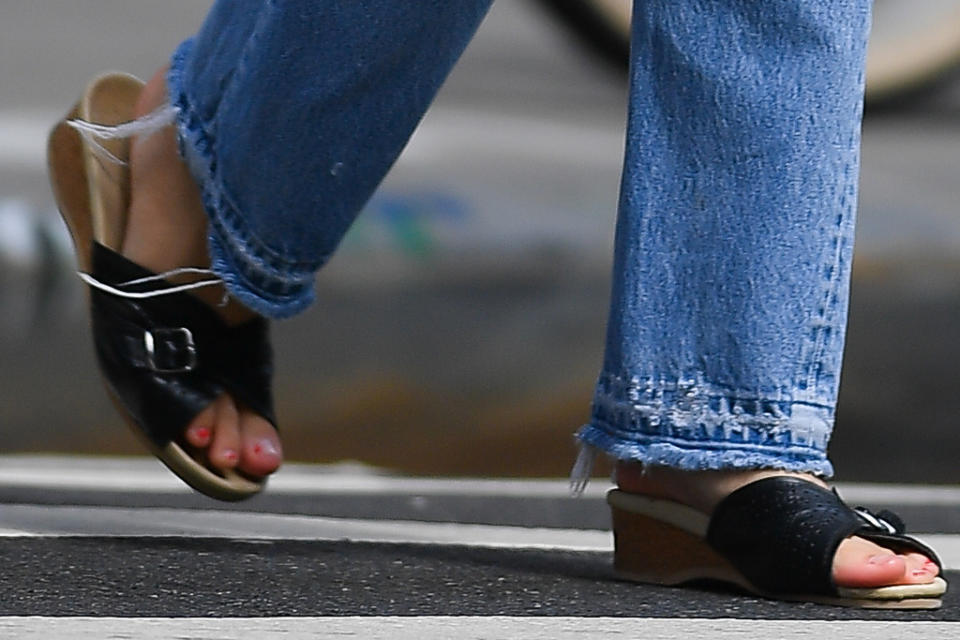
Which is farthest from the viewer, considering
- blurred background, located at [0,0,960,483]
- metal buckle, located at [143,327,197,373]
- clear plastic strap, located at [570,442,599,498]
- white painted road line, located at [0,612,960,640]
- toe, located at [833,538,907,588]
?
blurred background, located at [0,0,960,483]

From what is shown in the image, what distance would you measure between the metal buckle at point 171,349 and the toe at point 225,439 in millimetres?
35

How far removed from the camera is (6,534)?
4.26ft

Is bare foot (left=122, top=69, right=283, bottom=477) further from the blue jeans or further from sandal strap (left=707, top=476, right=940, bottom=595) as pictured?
sandal strap (left=707, top=476, right=940, bottom=595)

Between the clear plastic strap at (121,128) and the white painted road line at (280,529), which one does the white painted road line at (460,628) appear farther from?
the clear plastic strap at (121,128)

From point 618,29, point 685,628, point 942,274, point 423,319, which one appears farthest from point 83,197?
point 942,274

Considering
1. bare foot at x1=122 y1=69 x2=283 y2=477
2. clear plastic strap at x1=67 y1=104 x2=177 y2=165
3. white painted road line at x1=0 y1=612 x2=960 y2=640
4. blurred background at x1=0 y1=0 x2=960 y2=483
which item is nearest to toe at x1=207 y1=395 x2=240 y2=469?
bare foot at x1=122 y1=69 x2=283 y2=477

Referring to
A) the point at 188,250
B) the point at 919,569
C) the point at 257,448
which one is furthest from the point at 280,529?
the point at 919,569

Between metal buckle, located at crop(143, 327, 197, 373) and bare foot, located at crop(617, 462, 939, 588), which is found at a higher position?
bare foot, located at crop(617, 462, 939, 588)

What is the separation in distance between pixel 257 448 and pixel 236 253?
14 cm

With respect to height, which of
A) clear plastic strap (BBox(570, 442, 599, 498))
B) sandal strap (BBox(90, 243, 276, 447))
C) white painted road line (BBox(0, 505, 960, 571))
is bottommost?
white painted road line (BBox(0, 505, 960, 571))

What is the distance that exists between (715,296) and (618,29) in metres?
1.62

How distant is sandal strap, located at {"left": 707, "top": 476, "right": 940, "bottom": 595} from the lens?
44.1 inches

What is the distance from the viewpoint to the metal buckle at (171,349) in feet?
4.35

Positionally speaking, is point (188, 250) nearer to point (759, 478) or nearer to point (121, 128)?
point (121, 128)
